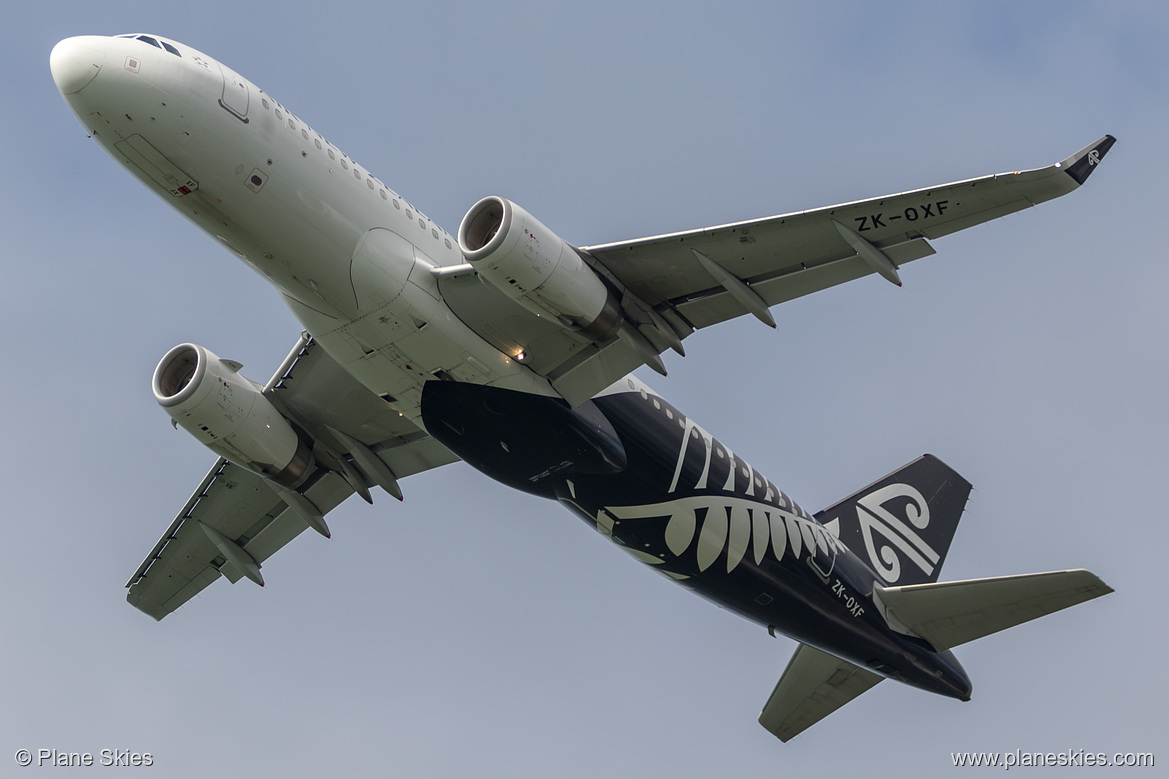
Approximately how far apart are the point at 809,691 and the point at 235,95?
18.8 meters

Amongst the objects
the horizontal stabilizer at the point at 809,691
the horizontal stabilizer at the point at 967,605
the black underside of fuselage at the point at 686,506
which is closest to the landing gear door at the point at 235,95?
the black underside of fuselage at the point at 686,506

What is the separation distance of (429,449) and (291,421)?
10.2 ft

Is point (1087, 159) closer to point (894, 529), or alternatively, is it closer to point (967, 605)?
point (967, 605)

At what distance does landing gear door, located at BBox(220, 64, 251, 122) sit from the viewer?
69.7 feet

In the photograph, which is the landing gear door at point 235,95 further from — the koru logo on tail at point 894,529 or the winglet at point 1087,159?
the koru logo on tail at point 894,529

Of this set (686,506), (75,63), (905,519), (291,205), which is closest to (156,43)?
(75,63)

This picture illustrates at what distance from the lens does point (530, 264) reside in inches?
829

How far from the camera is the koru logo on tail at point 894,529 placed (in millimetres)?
30919

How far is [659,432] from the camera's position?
81.6 ft

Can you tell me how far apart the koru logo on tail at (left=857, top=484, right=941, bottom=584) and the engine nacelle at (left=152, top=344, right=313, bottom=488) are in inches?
551

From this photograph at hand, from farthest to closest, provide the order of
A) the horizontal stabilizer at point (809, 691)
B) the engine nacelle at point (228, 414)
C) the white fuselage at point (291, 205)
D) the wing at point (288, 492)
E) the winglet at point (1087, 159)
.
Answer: the horizontal stabilizer at point (809, 691) < the wing at point (288, 492) < the engine nacelle at point (228, 414) < the white fuselage at point (291, 205) < the winglet at point (1087, 159)

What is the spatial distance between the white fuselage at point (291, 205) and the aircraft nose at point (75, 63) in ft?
0.05

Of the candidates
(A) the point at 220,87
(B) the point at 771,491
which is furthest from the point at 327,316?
(B) the point at 771,491

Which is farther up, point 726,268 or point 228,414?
point 726,268
